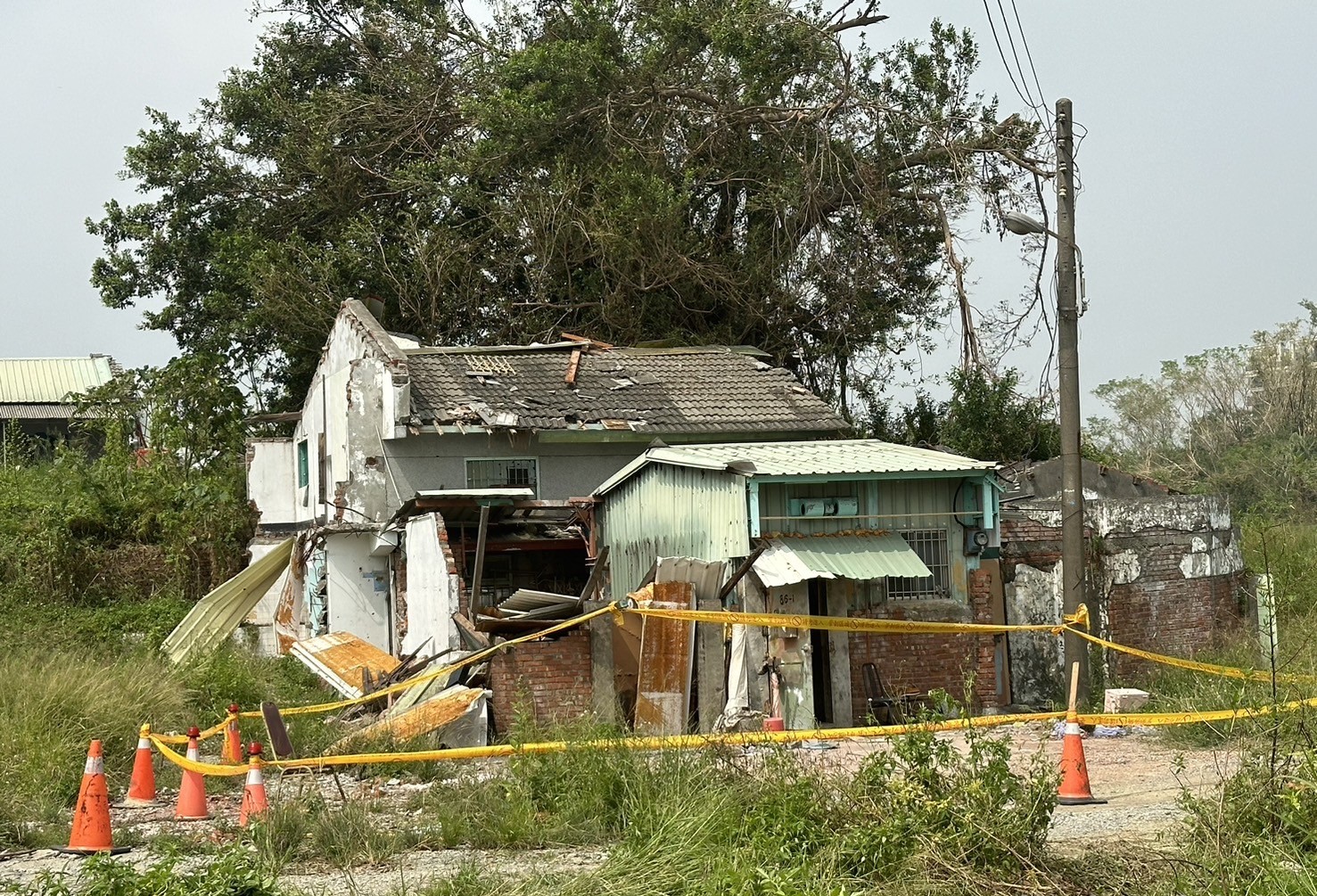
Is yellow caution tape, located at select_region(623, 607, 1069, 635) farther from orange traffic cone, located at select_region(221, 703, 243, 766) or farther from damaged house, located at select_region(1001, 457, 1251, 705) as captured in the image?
orange traffic cone, located at select_region(221, 703, 243, 766)

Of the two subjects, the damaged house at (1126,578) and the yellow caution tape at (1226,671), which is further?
the damaged house at (1126,578)

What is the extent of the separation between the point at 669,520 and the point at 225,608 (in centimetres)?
941

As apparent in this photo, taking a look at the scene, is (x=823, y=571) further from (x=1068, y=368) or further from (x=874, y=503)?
(x=1068, y=368)

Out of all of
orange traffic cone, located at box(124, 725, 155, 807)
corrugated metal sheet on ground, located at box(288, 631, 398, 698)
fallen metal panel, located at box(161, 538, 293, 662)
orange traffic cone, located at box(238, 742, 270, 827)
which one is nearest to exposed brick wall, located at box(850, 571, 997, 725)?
corrugated metal sheet on ground, located at box(288, 631, 398, 698)

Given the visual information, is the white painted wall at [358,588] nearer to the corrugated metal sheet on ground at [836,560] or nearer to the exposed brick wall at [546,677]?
the exposed brick wall at [546,677]

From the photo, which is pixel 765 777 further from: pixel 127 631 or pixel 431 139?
pixel 431 139

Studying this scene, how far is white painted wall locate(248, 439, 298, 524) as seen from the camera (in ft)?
84.7

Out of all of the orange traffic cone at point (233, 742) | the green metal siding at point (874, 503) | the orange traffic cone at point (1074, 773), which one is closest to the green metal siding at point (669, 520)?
the green metal siding at point (874, 503)

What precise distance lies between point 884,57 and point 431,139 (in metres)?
10.4

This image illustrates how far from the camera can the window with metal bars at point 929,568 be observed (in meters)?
15.6

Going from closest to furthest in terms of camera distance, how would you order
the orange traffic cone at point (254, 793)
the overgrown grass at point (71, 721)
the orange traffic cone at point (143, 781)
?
the orange traffic cone at point (254, 793), the overgrown grass at point (71, 721), the orange traffic cone at point (143, 781)

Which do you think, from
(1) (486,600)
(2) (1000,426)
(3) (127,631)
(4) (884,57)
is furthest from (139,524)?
(4) (884,57)

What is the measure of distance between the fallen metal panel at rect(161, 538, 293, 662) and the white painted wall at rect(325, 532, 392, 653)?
6.04 ft

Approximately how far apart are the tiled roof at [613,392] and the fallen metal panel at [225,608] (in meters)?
4.36
